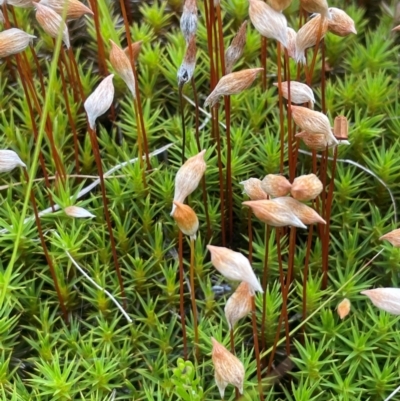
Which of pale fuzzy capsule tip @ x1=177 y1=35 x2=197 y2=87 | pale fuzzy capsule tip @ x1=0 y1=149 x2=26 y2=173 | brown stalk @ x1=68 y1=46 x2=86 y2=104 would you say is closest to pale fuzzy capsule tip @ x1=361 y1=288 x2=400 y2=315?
pale fuzzy capsule tip @ x1=177 y1=35 x2=197 y2=87

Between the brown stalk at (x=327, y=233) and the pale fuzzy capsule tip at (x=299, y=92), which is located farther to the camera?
the brown stalk at (x=327, y=233)

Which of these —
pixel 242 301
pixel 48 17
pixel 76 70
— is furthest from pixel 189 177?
pixel 76 70

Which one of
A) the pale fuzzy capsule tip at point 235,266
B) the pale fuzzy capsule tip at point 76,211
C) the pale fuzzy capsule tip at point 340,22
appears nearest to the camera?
the pale fuzzy capsule tip at point 235,266

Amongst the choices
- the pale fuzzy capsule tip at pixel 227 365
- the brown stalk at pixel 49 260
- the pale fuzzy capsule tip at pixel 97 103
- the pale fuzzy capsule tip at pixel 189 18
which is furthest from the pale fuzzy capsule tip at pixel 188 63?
the pale fuzzy capsule tip at pixel 227 365

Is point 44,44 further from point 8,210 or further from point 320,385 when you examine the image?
point 320,385

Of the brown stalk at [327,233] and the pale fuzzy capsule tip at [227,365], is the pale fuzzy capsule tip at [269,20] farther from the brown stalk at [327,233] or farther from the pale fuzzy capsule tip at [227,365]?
the pale fuzzy capsule tip at [227,365]

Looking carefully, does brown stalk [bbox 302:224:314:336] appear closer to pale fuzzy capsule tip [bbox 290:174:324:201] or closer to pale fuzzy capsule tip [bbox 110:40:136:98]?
pale fuzzy capsule tip [bbox 290:174:324:201]
